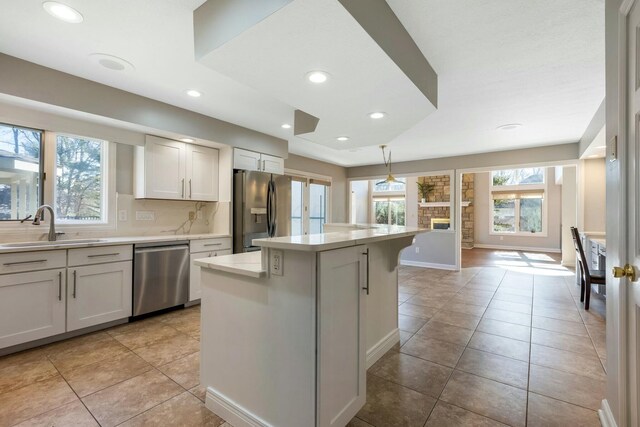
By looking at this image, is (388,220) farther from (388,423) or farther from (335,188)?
(388,423)

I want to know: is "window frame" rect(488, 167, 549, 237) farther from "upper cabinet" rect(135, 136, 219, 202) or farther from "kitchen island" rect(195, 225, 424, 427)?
"kitchen island" rect(195, 225, 424, 427)

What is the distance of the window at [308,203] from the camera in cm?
598

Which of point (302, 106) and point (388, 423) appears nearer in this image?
point (388, 423)

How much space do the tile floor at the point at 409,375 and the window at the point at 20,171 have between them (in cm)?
135

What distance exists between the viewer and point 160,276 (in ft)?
10.5

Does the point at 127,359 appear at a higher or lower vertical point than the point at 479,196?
lower

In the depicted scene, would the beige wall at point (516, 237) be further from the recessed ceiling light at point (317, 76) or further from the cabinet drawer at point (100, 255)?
the cabinet drawer at point (100, 255)

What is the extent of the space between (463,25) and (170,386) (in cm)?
310

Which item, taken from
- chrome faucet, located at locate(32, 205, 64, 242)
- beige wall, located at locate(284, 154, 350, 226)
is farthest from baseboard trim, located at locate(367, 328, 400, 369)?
beige wall, located at locate(284, 154, 350, 226)

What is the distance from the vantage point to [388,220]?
33.6 ft

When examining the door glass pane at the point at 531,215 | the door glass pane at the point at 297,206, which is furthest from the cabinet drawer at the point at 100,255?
the door glass pane at the point at 531,215

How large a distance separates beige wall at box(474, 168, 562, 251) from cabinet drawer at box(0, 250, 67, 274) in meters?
10.8

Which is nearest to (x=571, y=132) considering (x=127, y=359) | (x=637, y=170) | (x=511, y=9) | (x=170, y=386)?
(x=511, y=9)

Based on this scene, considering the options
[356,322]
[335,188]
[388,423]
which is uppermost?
[335,188]
